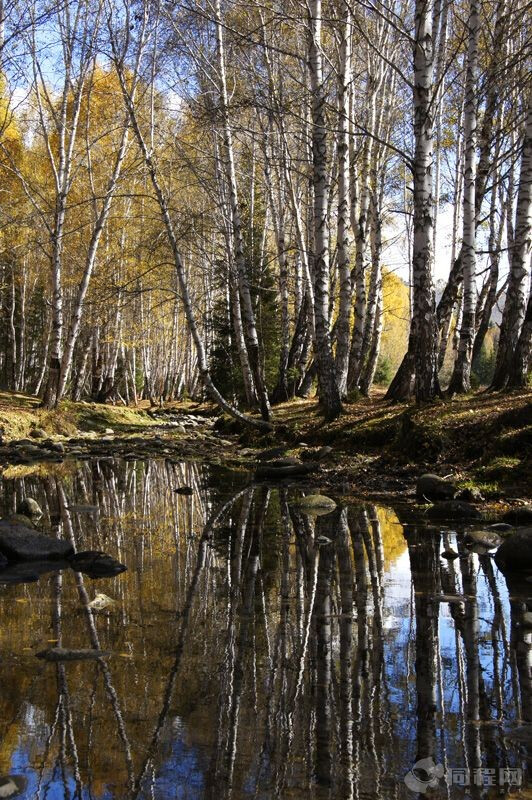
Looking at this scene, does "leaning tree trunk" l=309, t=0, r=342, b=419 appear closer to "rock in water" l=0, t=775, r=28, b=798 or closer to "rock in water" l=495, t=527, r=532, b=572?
"rock in water" l=495, t=527, r=532, b=572

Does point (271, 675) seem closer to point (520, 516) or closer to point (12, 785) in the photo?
point (12, 785)

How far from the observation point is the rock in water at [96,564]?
16.8 ft

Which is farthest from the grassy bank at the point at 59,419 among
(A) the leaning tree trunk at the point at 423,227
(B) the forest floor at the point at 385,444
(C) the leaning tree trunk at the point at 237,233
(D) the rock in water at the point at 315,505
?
(D) the rock in water at the point at 315,505

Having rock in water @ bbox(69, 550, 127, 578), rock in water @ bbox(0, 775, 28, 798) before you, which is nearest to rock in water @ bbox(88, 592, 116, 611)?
rock in water @ bbox(69, 550, 127, 578)

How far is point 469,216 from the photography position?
1165cm

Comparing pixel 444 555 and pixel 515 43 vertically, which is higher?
pixel 515 43

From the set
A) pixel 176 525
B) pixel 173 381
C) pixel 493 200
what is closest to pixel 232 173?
pixel 493 200

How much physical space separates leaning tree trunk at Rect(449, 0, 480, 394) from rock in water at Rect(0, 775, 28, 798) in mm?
10138

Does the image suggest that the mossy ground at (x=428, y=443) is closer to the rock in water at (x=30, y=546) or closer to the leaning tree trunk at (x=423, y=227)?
the leaning tree trunk at (x=423, y=227)

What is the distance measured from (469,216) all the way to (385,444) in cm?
396

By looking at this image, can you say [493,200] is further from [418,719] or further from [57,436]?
[418,719]

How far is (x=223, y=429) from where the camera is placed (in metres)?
18.4

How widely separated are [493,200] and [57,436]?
12.0m

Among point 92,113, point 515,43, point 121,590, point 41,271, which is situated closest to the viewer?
point 121,590
